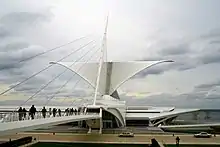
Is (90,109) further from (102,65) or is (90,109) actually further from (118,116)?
(102,65)

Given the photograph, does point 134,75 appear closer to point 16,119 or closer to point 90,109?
point 90,109

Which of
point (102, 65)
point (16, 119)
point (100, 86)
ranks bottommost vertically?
point (16, 119)

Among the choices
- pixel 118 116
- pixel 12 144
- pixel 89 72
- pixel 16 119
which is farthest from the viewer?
pixel 89 72

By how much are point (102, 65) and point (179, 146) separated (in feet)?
59.1

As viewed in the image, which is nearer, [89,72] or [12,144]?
[12,144]

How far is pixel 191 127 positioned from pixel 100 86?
9369 mm

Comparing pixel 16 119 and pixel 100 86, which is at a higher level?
pixel 100 86

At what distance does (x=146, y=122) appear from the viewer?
3453 centimetres

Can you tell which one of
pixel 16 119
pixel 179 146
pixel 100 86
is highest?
pixel 100 86

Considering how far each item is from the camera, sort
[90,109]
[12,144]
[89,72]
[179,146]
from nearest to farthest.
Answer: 1. [12,144]
2. [179,146]
3. [90,109]
4. [89,72]

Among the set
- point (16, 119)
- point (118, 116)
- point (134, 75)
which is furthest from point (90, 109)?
point (16, 119)

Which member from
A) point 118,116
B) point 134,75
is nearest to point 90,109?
point 118,116

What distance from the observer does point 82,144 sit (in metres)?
18.1

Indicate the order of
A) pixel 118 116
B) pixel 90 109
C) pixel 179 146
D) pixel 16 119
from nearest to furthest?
1. pixel 16 119
2. pixel 179 146
3. pixel 90 109
4. pixel 118 116
